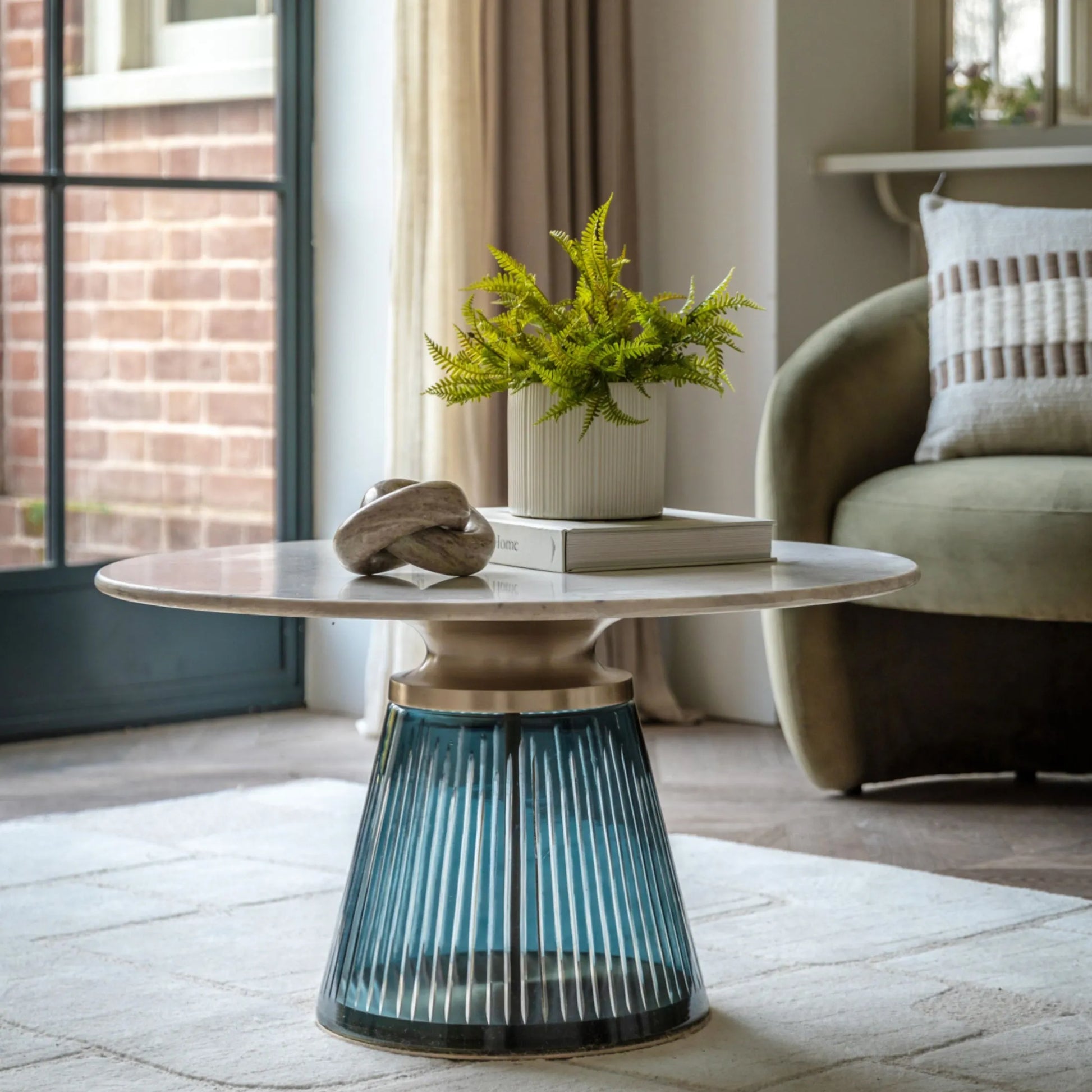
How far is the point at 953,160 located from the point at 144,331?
5.01ft

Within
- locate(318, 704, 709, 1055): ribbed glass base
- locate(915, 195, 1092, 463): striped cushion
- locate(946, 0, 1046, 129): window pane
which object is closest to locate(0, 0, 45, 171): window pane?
locate(915, 195, 1092, 463): striped cushion

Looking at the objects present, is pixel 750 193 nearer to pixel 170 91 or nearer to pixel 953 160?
pixel 953 160

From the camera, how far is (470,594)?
4.98 feet

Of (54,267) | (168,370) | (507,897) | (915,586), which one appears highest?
(54,267)

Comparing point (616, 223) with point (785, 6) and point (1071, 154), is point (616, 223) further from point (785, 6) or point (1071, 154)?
point (1071, 154)

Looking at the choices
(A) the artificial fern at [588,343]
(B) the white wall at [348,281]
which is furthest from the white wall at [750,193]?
(A) the artificial fern at [588,343]

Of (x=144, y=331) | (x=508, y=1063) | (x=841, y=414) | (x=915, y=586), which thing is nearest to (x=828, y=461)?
(x=841, y=414)

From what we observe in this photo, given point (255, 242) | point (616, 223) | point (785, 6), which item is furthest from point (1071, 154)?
point (255, 242)

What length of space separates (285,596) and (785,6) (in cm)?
230

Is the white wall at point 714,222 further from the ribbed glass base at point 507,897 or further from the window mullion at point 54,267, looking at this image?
the ribbed glass base at point 507,897

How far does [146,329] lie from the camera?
3.54 meters

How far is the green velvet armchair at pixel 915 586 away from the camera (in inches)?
99.3

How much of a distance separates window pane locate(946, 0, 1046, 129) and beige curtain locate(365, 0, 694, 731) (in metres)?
0.68

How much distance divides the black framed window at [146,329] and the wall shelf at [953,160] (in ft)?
3.40
